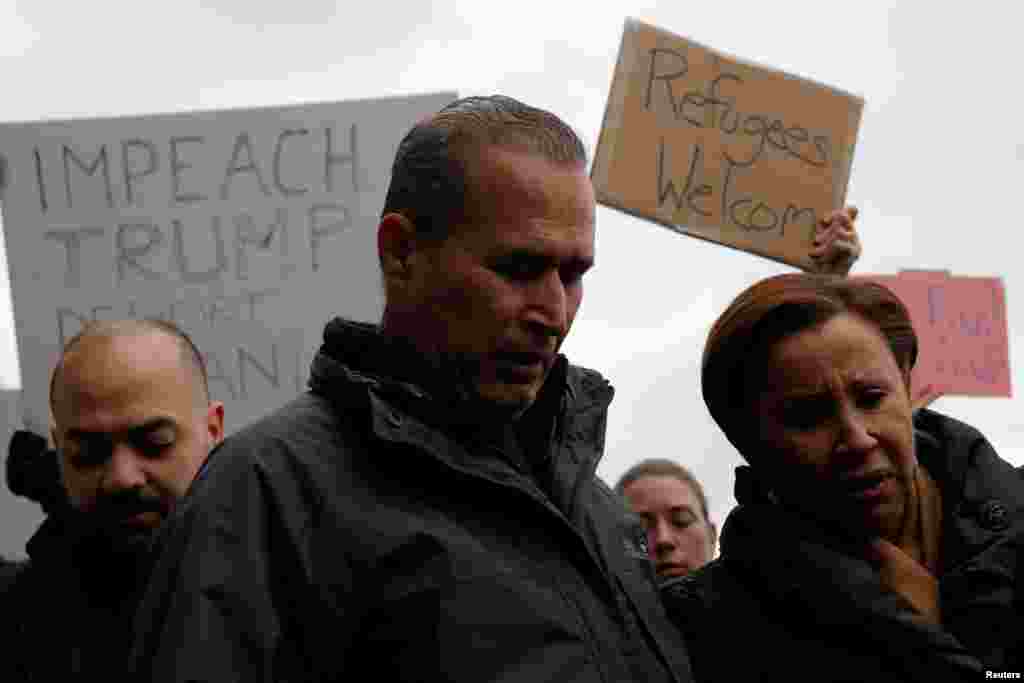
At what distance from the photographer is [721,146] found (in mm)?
3936

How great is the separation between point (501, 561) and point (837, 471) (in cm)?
68

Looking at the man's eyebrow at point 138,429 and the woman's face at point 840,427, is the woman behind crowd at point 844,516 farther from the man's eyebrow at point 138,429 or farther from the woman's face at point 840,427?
the man's eyebrow at point 138,429

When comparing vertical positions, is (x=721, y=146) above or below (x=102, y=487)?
above

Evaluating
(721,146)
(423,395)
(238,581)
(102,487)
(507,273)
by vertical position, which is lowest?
(102,487)

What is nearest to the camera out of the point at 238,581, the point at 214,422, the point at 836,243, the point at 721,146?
the point at 238,581

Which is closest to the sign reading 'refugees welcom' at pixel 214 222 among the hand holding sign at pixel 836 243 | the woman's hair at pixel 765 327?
the hand holding sign at pixel 836 243

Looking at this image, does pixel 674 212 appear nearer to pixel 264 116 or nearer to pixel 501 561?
pixel 264 116

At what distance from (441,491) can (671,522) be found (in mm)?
2842

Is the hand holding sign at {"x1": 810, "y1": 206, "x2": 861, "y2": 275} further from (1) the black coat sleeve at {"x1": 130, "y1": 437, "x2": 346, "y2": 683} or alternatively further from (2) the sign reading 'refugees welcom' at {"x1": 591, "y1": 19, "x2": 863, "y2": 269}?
(1) the black coat sleeve at {"x1": 130, "y1": 437, "x2": 346, "y2": 683}

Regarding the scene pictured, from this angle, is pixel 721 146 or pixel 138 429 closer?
pixel 138 429

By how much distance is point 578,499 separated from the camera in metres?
2.21

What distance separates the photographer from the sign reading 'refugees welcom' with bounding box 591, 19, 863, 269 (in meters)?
3.70

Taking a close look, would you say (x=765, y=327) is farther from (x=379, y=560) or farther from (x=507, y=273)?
Result: (x=379, y=560)

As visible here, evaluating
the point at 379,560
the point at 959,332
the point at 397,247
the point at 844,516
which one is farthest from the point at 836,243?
the point at 379,560
